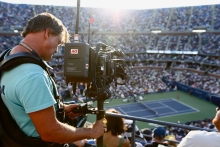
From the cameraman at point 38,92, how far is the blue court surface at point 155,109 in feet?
59.3

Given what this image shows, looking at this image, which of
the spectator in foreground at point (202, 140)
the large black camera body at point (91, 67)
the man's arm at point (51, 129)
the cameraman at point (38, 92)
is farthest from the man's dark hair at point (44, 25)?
the spectator in foreground at point (202, 140)

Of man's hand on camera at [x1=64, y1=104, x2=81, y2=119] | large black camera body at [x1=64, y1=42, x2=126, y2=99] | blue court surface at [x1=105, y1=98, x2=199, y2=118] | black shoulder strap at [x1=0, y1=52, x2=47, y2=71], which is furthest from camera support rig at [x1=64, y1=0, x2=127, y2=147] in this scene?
blue court surface at [x1=105, y1=98, x2=199, y2=118]

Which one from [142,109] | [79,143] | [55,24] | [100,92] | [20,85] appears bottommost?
[142,109]

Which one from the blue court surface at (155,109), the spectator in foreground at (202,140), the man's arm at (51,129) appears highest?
the man's arm at (51,129)

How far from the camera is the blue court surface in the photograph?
19719 millimetres

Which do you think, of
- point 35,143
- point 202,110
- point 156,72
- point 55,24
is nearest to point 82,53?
point 55,24

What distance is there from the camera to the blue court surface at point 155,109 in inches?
776

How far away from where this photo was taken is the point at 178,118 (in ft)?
61.7

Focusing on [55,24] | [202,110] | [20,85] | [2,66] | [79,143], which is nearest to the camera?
[20,85]

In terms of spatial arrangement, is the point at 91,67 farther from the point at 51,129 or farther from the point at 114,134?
the point at 114,134

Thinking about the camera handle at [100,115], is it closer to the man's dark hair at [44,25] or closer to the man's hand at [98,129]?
the man's hand at [98,129]

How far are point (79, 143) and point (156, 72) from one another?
1334 inches

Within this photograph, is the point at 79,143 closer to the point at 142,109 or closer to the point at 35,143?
the point at 35,143

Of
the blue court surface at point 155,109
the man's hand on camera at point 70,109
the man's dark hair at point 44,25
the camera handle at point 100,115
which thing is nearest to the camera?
the man's dark hair at point 44,25
